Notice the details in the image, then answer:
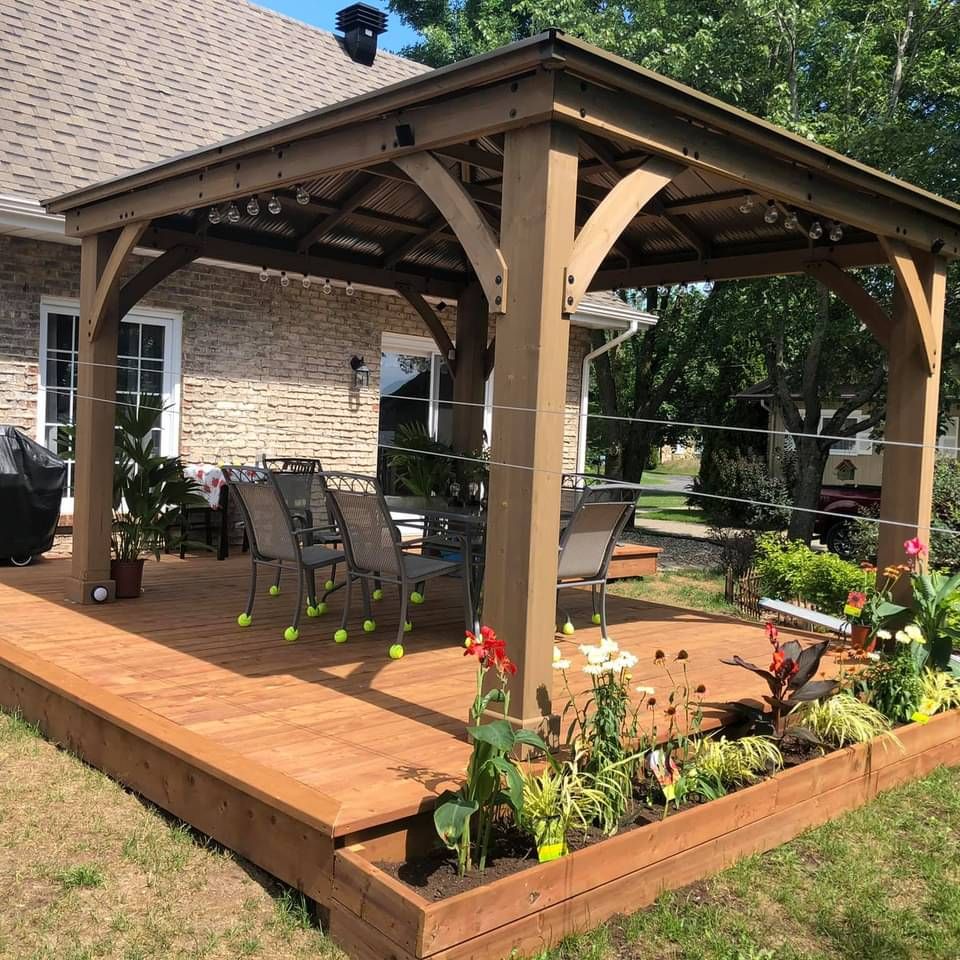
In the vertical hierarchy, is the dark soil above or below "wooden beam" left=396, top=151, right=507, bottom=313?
below

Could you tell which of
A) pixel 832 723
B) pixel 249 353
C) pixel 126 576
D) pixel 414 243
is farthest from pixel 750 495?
pixel 832 723

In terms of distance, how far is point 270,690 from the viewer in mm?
4363

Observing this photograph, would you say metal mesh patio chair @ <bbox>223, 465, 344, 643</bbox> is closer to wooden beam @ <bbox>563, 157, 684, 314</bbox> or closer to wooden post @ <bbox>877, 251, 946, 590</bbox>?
wooden beam @ <bbox>563, 157, 684, 314</bbox>

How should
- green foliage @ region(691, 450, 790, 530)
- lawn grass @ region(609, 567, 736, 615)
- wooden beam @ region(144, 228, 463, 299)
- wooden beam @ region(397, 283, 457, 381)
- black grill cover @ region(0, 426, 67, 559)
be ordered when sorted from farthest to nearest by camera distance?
green foliage @ region(691, 450, 790, 530) < lawn grass @ region(609, 567, 736, 615) < wooden beam @ region(397, 283, 457, 381) < black grill cover @ region(0, 426, 67, 559) < wooden beam @ region(144, 228, 463, 299)

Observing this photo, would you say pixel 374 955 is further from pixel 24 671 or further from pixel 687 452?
pixel 687 452

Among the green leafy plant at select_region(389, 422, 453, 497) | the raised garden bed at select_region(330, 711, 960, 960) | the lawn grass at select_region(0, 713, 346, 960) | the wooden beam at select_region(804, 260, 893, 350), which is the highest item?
the wooden beam at select_region(804, 260, 893, 350)

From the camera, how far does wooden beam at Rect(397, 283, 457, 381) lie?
27.8ft

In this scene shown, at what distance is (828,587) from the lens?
817cm

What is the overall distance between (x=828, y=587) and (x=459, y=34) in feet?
61.9

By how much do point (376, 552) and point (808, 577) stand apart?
4.53 metres

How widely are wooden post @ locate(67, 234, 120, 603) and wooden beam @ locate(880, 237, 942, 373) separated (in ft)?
14.7

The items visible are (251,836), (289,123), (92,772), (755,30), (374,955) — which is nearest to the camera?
(374,955)

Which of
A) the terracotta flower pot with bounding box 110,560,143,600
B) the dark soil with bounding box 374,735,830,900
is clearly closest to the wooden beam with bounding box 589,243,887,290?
the terracotta flower pot with bounding box 110,560,143,600

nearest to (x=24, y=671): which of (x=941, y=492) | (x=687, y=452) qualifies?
(x=941, y=492)
